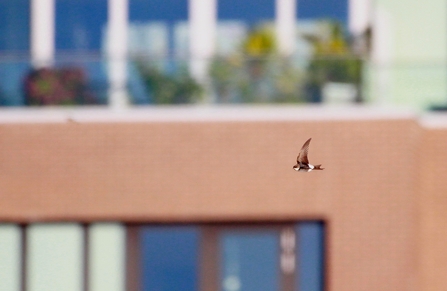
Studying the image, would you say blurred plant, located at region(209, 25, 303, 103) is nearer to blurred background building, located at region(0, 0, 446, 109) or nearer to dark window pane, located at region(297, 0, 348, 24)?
blurred background building, located at region(0, 0, 446, 109)

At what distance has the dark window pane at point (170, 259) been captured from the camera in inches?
434

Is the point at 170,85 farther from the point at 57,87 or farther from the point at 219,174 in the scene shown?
the point at 57,87

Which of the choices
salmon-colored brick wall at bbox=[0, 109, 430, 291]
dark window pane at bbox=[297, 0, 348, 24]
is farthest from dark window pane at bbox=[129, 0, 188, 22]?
salmon-colored brick wall at bbox=[0, 109, 430, 291]

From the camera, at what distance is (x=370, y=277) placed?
1086 centimetres

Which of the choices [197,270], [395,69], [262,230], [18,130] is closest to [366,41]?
[395,69]

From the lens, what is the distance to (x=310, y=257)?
36.2 ft

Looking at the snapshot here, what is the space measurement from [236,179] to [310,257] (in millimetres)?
1216

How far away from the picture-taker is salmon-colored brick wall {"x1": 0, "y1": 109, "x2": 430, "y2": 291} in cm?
1077

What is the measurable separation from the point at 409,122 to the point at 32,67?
165 inches

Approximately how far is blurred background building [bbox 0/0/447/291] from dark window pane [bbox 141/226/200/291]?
0.02 meters

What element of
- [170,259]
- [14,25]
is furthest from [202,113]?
[14,25]

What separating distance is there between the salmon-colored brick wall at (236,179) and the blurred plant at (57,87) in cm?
38

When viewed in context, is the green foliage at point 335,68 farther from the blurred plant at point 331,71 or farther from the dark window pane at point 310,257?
the dark window pane at point 310,257

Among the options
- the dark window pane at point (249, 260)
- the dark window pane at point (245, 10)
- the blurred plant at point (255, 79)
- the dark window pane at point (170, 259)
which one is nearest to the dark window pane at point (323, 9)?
the dark window pane at point (245, 10)
